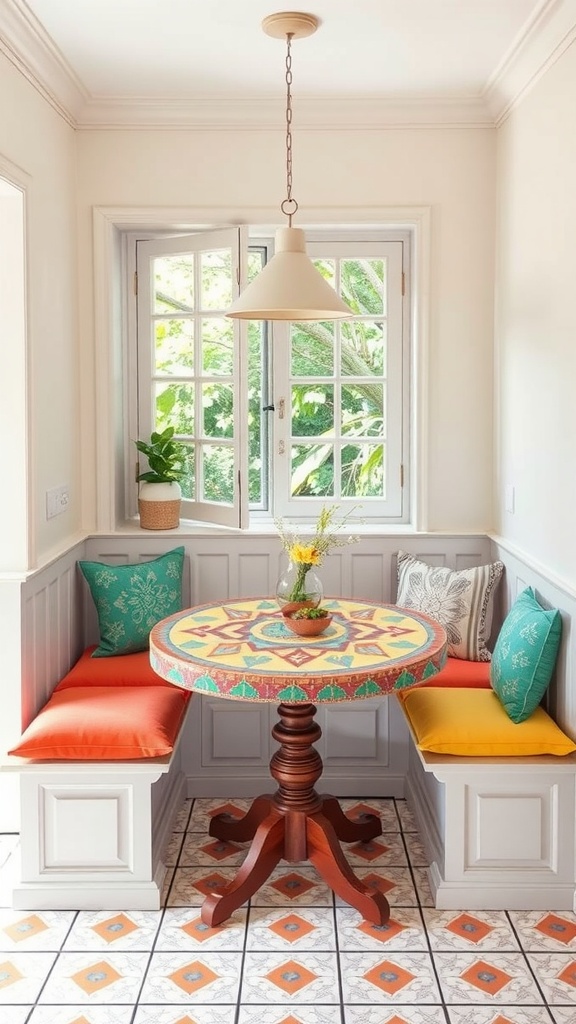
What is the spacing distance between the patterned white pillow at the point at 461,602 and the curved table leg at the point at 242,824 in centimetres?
93

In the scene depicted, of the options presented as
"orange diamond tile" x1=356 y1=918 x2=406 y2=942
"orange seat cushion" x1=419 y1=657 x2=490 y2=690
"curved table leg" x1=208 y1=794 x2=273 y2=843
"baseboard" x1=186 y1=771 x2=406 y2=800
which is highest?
"orange seat cushion" x1=419 y1=657 x2=490 y2=690

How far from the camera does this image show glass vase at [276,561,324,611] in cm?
315

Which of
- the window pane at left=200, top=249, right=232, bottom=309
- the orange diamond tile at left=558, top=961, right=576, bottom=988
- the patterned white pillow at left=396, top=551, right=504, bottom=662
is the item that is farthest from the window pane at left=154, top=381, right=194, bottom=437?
the orange diamond tile at left=558, top=961, right=576, bottom=988

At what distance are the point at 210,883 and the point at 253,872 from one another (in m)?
0.27

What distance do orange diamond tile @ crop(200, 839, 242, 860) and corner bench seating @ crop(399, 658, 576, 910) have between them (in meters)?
0.75

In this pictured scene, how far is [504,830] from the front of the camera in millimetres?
3072

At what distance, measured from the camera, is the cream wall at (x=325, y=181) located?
13.1 ft

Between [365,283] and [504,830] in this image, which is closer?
[504,830]

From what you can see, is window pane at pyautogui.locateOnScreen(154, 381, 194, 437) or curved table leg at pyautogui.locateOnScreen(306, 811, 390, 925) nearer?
curved table leg at pyautogui.locateOnScreen(306, 811, 390, 925)

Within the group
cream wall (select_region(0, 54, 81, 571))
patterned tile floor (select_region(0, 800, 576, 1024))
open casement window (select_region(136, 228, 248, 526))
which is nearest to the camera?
patterned tile floor (select_region(0, 800, 576, 1024))

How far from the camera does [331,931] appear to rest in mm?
2922

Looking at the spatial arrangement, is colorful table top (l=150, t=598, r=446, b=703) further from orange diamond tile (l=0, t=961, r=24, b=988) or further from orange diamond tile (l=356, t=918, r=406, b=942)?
orange diamond tile (l=0, t=961, r=24, b=988)

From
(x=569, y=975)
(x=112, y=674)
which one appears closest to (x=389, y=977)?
(x=569, y=975)

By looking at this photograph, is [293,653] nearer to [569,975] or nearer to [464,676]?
[464,676]
